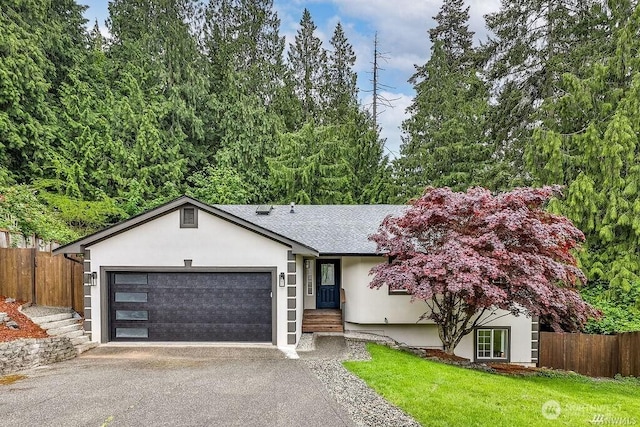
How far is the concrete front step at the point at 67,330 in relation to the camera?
1043cm

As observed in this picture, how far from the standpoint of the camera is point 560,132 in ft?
59.8

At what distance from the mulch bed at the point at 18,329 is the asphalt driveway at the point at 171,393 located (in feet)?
3.88

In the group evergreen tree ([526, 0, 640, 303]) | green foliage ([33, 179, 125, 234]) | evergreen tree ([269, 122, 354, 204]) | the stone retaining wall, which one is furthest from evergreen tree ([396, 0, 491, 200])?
the stone retaining wall

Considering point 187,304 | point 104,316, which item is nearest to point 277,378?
point 187,304

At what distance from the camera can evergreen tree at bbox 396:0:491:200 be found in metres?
24.0

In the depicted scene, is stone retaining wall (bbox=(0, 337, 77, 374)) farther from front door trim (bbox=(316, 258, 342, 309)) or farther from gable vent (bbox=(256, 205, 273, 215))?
gable vent (bbox=(256, 205, 273, 215))

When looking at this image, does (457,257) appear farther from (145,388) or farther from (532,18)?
(532,18)

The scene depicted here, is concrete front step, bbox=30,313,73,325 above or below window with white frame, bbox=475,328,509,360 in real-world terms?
above

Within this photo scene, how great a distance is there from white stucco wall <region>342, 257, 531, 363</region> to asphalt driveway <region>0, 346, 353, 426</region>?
3.80m

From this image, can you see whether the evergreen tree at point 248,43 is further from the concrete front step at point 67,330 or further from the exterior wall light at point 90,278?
the concrete front step at point 67,330

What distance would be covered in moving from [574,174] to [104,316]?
1901cm

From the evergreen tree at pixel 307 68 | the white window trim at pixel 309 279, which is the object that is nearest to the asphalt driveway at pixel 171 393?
the white window trim at pixel 309 279

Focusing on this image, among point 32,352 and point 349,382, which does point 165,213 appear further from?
point 349,382

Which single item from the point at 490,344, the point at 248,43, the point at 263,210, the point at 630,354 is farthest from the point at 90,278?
the point at 248,43
